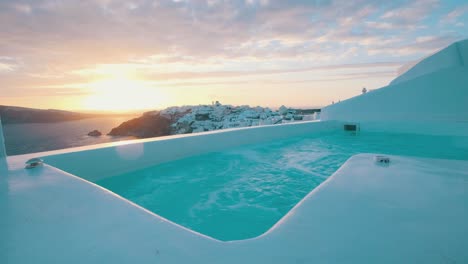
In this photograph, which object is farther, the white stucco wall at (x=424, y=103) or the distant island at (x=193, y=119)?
the distant island at (x=193, y=119)

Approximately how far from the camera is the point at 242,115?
2111cm

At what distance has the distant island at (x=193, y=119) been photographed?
2002cm

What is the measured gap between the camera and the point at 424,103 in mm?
4285

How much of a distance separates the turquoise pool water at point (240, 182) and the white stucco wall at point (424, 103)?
0.62 m

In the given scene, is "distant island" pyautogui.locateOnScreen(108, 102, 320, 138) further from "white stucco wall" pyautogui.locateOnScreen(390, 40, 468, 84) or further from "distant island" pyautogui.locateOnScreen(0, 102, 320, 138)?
"white stucco wall" pyautogui.locateOnScreen(390, 40, 468, 84)

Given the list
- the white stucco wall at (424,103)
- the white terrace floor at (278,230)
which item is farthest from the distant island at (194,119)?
the white terrace floor at (278,230)

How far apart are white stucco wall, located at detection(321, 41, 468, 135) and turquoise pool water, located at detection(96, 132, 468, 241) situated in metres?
0.62

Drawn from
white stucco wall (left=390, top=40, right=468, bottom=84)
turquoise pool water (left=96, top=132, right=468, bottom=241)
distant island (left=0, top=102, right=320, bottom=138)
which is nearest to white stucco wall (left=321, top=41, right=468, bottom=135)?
white stucco wall (left=390, top=40, right=468, bottom=84)

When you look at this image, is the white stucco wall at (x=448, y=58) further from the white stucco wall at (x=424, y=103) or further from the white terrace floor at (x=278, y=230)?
the white terrace floor at (x=278, y=230)

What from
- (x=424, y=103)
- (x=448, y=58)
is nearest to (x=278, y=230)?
(x=424, y=103)

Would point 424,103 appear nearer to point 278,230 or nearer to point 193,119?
point 278,230

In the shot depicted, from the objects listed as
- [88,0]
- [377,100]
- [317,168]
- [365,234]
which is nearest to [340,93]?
[377,100]

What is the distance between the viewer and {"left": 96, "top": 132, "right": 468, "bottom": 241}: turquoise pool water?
1448 millimetres

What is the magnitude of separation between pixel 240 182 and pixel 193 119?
67.8ft
